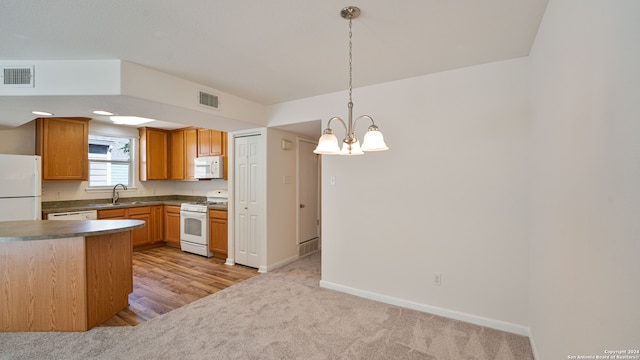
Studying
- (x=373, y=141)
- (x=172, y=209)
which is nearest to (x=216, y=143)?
(x=172, y=209)

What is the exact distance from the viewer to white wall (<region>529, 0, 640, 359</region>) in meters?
0.86

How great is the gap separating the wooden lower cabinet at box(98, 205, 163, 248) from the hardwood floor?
23cm

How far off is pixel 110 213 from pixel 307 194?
348 cm

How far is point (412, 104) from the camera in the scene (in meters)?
2.91

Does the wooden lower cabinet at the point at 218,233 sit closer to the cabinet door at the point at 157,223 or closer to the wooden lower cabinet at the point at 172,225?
the wooden lower cabinet at the point at 172,225

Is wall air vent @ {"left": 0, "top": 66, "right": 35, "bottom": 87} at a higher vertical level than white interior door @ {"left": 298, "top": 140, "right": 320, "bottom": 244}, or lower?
higher

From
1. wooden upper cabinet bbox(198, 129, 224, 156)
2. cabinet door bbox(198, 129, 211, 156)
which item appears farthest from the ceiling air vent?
cabinet door bbox(198, 129, 211, 156)

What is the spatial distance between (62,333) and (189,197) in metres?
3.84

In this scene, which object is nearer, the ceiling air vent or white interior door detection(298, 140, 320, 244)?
the ceiling air vent

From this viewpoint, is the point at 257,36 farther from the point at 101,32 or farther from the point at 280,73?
the point at 101,32

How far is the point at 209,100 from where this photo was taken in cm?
318

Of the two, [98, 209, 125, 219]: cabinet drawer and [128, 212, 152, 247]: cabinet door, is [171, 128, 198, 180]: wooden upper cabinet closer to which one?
Answer: [128, 212, 152, 247]: cabinet door

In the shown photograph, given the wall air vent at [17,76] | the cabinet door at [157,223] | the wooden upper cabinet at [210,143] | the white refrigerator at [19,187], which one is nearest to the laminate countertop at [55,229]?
the white refrigerator at [19,187]

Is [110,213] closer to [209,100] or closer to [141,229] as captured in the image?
[141,229]
